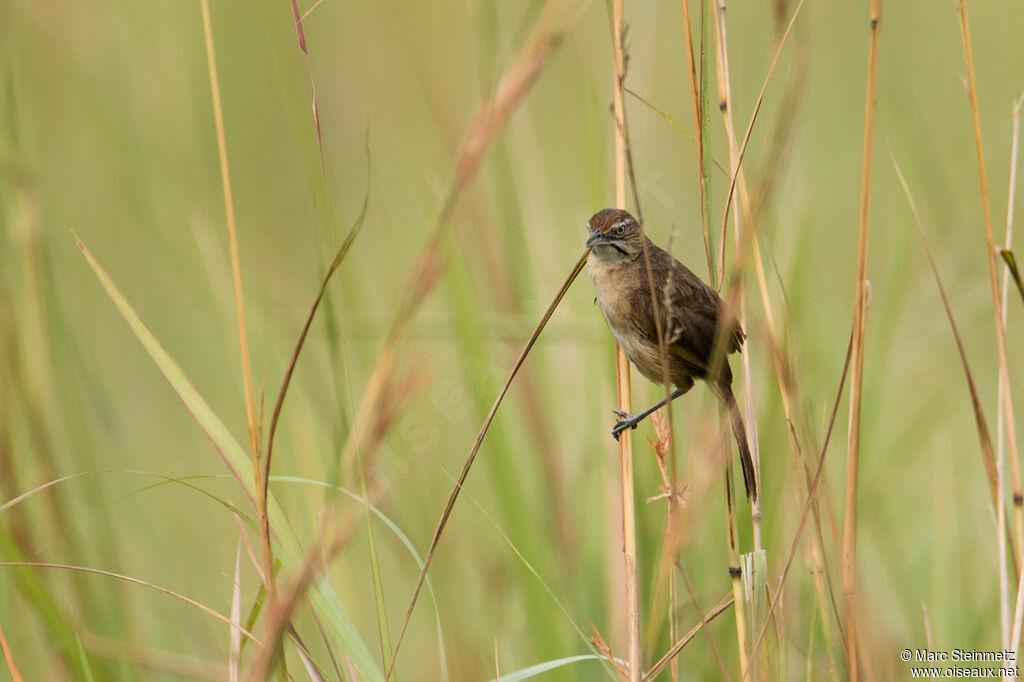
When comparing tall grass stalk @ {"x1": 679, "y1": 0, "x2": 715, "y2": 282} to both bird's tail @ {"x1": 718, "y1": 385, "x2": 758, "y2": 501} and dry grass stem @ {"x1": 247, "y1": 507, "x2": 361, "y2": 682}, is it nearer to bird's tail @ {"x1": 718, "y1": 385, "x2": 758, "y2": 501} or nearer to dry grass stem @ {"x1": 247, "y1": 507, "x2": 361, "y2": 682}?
bird's tail @ {"x1": 718, "y1": 385, "x2": 758, "y2": 501}

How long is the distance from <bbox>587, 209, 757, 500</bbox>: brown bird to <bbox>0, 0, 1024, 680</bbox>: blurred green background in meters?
0.13

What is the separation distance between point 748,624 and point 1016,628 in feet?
1.58

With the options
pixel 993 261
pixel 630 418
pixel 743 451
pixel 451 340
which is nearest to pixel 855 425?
pixel 993 261

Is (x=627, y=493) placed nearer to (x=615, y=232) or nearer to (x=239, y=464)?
(x=239, y=464)

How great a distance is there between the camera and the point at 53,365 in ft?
8.72

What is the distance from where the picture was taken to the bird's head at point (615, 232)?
8.70 feet

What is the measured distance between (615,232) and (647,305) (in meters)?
0.24

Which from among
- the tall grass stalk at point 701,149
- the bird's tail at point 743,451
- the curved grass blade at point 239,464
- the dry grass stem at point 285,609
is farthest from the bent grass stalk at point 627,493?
the dry grass stem at point 285,609

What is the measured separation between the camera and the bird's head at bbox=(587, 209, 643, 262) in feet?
8.70

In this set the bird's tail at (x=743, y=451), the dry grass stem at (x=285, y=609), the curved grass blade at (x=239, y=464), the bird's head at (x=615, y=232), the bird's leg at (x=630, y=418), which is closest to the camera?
the dry grass stem at (x=285, y=609)

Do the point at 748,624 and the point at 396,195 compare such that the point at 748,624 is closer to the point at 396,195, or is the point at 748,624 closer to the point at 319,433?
the point at 319,433

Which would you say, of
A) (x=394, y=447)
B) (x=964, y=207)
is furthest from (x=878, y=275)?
(x=394, y=447)

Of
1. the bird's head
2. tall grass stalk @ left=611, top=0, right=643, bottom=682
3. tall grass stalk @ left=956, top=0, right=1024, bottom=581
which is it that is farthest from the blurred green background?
tall grass stalk @ left=956, top=0, right=1024, bottom=581

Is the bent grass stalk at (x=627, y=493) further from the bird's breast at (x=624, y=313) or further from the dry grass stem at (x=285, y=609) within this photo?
the dry grass stem at (x=285, y=609)
